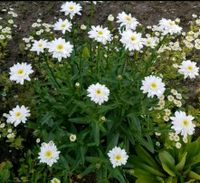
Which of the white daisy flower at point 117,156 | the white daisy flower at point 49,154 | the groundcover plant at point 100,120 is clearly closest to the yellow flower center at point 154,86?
the groundcover plant at point 100,120

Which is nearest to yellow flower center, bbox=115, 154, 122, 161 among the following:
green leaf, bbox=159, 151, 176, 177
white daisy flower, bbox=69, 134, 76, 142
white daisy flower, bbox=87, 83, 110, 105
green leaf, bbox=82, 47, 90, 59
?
white daisy flower, bbox=69, 134, 76, 142

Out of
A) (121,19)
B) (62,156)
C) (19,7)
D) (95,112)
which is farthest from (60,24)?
(19,7)

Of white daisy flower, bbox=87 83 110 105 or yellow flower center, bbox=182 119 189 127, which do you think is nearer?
white daisy flower, bbox=87 83 110 105

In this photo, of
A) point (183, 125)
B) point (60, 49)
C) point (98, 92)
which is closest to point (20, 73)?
point (60, 49)

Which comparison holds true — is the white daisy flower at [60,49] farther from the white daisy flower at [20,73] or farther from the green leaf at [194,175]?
the green leaf at [194,175]

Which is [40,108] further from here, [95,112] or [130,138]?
[130,138]

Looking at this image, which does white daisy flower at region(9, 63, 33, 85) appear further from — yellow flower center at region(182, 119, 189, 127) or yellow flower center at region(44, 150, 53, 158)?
yellow flower center at region(182, 119, 189, 127)
